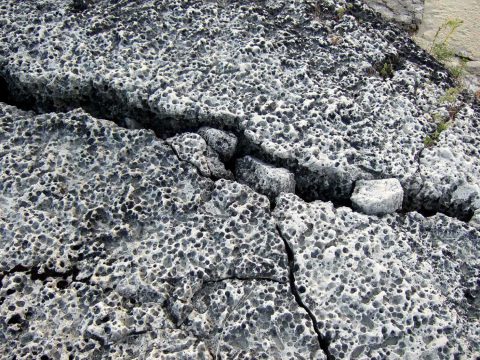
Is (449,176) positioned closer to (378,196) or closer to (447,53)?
(378,196)

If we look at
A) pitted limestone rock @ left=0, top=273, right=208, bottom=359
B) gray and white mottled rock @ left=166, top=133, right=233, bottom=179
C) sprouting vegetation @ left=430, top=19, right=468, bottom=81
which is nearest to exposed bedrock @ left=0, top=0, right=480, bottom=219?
gray and white mottled rock @ left=166, top=133, right=233, bottom=179

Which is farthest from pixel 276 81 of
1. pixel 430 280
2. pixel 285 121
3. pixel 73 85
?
pixel 430 280

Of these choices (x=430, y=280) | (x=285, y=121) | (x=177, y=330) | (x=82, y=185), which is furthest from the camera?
(x=285, y=121)

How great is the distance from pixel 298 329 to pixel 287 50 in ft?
4.94

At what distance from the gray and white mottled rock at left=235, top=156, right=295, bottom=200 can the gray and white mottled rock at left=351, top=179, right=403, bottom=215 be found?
0.99 ft

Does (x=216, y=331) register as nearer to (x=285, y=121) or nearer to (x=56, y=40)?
(x=285, y=121)

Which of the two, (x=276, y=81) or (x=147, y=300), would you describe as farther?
(x=276, y=81)

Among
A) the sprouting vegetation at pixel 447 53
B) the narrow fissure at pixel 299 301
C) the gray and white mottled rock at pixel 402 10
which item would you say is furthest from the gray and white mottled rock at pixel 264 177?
the gray and white mottled rock at pixel 402 10

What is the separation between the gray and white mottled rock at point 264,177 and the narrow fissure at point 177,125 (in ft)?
0.12

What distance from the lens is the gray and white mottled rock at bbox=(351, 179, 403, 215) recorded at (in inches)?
91.0

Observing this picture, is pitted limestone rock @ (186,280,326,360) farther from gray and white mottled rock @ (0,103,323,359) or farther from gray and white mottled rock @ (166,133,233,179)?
gray and white mottled rock @ (166,133,233,179)

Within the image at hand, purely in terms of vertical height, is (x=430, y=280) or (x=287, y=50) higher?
(x=287, y=50)

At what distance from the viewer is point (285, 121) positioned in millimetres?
2488

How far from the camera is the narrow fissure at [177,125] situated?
241 cm
